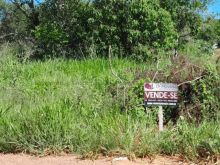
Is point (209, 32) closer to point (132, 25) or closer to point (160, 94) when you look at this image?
point (132, 25)

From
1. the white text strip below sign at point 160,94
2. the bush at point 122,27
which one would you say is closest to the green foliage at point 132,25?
the bush at point 122,27

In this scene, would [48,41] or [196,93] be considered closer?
[196,93]

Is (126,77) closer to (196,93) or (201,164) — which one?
(196,93)

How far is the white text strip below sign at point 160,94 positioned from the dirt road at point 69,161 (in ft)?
2.86

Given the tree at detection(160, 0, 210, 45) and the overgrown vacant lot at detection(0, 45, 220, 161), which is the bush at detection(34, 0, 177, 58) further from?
the overgrown vacant lot at detection(0, 45, 220, 161)

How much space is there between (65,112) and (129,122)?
0.97 m

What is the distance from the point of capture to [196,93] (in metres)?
7.54

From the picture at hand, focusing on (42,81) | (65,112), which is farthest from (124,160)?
(42,81)

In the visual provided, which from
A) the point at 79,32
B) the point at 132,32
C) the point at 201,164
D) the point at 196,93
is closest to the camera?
A: the point at 201,164

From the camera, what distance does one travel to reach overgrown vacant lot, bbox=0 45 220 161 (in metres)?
6.13

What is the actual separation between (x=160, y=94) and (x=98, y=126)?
3.03ft

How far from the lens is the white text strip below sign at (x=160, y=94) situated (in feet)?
22.0

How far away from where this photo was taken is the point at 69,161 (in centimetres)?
614

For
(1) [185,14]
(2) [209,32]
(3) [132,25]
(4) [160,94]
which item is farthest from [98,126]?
(2) [209,32]
